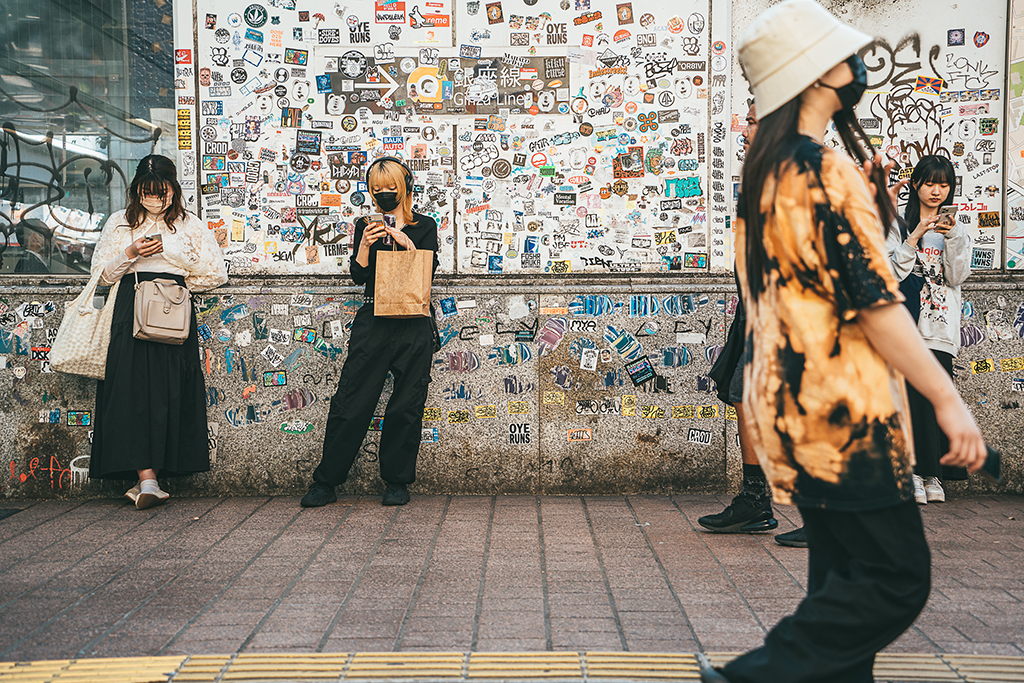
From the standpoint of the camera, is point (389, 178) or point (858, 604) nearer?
point (858, 604)

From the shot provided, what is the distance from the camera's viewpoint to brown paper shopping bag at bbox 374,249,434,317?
505 centimetres

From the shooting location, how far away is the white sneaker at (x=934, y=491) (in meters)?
5.39

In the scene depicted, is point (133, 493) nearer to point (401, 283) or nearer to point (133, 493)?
point (133, 493)

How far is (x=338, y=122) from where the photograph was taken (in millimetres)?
5680

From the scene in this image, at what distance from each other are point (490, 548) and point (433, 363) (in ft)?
5.43

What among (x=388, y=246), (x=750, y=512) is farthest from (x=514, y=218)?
(x=750, y=512)

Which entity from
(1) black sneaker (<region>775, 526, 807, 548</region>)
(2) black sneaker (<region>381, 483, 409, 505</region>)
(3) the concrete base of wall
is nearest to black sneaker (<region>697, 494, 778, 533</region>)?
(1) black sneaker (<region>775, 526, 807, 548</region>)

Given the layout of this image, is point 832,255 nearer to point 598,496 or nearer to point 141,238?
point 598,496

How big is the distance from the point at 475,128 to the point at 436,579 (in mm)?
3133

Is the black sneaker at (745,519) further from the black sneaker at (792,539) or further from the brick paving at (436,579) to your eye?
the black sneaker at (792,539)

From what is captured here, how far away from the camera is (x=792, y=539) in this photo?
4336 millimetres

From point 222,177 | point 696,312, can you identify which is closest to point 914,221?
point 696,312

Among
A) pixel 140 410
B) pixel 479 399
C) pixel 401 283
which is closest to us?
pixel 401 283

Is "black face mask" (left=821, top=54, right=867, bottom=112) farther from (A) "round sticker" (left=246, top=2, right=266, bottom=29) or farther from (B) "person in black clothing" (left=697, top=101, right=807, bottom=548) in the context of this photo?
(A) "round sticker" (left=246, top=2, right=266, bottom=29)
